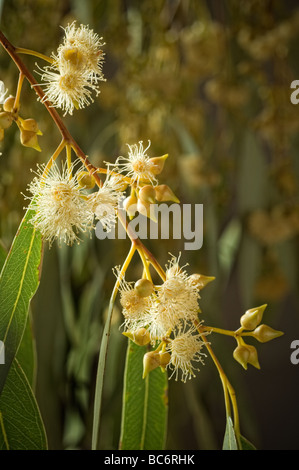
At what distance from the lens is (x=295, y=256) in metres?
1.30

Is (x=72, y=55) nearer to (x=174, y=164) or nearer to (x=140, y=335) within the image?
(x=140, y=335)

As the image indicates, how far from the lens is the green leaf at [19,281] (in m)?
0.50

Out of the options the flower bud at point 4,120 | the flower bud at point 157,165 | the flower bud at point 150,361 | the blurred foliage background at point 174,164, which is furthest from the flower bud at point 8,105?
the blurred foliage background at point 174,164

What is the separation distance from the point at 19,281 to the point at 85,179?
0.14 meters

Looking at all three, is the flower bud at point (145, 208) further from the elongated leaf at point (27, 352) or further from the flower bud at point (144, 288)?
the elongated leaf at point (27, 352)

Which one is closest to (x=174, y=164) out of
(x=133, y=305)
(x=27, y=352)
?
(x=27, y=352)

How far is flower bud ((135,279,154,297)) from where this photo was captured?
1.41ft

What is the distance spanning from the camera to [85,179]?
43 cm

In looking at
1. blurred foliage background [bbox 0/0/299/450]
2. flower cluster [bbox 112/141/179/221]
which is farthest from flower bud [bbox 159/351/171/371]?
blurred foliage background [bbox 0/0/299/450]

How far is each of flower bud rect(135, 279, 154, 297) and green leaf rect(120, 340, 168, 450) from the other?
19 cm

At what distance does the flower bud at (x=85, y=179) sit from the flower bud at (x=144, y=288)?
0.28ft

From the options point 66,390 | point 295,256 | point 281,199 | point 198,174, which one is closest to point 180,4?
point 198,174

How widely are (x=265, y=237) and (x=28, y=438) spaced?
2.53 feet
